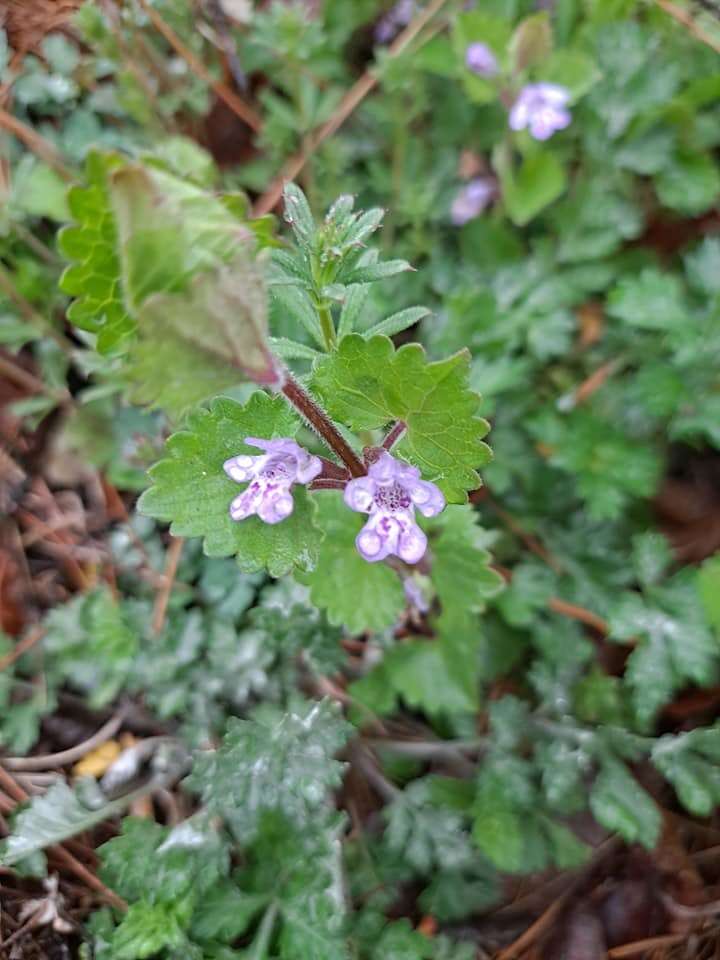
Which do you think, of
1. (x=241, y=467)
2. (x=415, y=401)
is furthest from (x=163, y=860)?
(x=415, y=401)

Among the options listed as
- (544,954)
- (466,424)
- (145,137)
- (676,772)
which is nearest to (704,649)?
(676,772)

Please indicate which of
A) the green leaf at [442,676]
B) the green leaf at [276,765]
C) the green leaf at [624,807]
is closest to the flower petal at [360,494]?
the green leaf at [276,765]

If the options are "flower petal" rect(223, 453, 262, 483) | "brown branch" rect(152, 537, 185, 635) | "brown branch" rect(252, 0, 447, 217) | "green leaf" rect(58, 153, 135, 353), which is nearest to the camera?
"green leaf" rect(58, 153, 135, 353)

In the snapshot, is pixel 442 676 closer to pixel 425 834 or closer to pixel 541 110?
pixel 425 834

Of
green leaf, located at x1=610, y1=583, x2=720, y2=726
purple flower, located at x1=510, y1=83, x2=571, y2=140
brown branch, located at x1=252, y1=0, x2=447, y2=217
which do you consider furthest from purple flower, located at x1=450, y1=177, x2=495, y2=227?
green leaf, located at x1=610, y1=583, x2=720, y2=726

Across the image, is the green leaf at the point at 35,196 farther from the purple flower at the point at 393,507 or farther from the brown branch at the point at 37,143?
the purple flower at the point at 393,507

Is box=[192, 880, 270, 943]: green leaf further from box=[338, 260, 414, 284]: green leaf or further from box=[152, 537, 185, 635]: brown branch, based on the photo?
box=[338, 260, 414, 284]: green leaf
